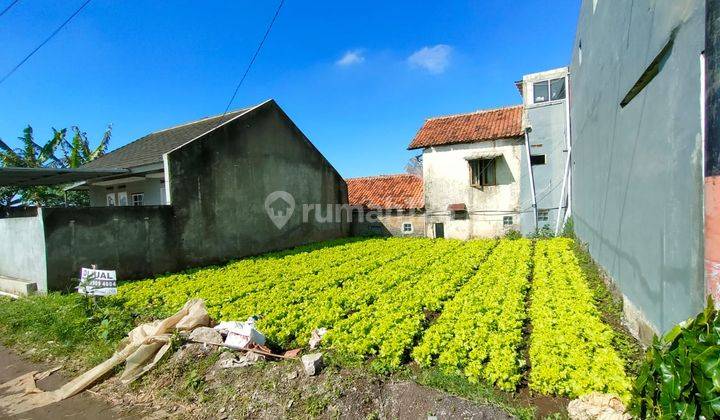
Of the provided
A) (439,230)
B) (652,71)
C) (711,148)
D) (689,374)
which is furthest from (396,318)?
(439,230)

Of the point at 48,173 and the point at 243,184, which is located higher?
the point at 48,173

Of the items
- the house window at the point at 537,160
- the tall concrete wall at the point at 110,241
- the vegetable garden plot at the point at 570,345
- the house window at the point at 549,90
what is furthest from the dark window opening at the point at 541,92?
the tall concrete wall at the point at 110,241

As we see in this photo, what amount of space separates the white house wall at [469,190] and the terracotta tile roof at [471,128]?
0.37m

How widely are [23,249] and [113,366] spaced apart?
7047 millimetres

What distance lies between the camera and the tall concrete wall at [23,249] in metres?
8.44

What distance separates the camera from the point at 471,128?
734 inches

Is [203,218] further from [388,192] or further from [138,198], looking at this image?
[388,192]

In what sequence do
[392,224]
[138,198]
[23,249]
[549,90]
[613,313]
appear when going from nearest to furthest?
[613,313] → [23,249] → [138,198] → [549,90] → [392,224]

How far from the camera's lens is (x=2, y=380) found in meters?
4.74

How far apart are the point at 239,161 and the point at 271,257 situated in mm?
3822

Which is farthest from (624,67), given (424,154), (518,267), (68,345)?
(424,154)

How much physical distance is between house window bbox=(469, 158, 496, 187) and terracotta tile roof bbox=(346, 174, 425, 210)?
3.14 metres

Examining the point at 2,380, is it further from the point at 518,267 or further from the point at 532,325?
the point at 518,267

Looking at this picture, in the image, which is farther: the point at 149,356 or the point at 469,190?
the point at 469,190
